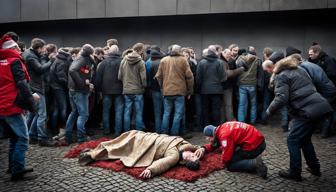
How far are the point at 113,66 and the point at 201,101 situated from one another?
230cm

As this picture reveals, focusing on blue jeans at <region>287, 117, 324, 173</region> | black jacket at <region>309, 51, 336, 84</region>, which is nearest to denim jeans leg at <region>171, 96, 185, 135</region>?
blue jeans at <region>287, 117, 324, 173</region>

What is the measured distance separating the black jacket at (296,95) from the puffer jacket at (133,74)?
11.6ft

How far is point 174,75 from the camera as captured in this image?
8.58 m

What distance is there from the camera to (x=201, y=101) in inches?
373

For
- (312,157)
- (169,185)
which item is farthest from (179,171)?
(312,157)

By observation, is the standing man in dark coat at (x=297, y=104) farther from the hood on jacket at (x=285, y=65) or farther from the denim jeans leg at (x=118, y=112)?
the denim jeans leg at (x=118, y=112)

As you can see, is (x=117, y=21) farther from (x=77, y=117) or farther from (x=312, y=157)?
(x=312, y=157)

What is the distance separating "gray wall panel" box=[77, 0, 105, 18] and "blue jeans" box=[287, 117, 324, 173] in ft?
36.3

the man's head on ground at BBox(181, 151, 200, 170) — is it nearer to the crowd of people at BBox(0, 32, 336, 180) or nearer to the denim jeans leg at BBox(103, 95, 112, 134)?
the crowd of people at BBox(0, 32, 336, 180)

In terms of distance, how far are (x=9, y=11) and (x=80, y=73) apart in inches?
416

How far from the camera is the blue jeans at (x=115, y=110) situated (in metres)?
9.00

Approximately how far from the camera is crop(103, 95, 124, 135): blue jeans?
9000 millimetres

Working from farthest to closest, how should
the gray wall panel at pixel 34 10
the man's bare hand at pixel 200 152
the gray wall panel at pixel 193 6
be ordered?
1. the gray wall panel at pixel 34 10
2. the gray wall panel at pixel 193 6
3. the man's bare hand at pixel 200 152

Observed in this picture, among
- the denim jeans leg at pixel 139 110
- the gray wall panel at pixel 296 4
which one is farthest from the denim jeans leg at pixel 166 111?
the gray wall panel at pixel 296 4
